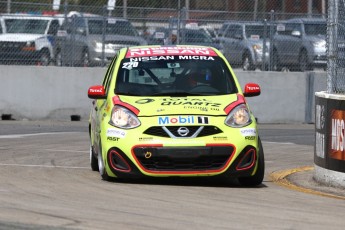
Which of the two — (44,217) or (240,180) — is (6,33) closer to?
(240,180)

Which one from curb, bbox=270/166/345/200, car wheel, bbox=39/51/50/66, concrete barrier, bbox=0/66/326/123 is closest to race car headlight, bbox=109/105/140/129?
curb, bbox=270/166/345/200

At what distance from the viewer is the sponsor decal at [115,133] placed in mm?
12148

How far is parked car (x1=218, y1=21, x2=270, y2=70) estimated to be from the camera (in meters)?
24.5

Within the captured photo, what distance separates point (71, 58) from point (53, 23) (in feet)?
4.31

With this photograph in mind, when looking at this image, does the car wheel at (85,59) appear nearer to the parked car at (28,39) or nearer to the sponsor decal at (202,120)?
the parked car at (28,39)

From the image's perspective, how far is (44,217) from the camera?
941 cm

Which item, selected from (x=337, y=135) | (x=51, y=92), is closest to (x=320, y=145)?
(x=337, y=135)

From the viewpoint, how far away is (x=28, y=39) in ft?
82.6

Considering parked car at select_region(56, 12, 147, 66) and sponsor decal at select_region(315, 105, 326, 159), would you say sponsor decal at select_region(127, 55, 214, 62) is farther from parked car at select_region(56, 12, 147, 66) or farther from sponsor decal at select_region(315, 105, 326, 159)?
parked car at select_region(56, 12, 147, 66)

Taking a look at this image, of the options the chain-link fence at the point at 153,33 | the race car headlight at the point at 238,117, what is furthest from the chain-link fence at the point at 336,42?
the chain-link fence at the point at 153,33

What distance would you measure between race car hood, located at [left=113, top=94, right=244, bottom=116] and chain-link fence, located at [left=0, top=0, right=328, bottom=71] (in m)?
11.3

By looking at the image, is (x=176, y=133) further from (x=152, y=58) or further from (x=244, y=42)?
(x=244, y=42)

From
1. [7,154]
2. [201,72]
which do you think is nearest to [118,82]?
[201,72]

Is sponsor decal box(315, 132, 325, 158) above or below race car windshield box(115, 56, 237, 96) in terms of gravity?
below
